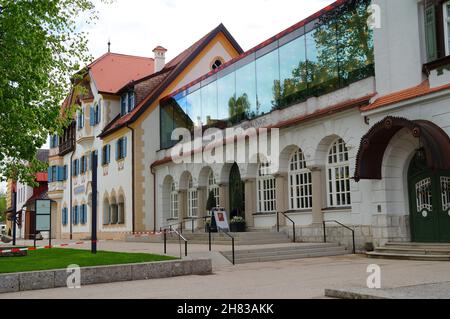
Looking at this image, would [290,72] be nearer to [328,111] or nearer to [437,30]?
[328,111]

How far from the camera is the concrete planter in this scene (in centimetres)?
1105

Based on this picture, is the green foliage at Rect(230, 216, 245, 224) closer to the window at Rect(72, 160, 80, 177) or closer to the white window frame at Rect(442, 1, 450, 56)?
the white window frame at Rect(442, 1, 450, 56)

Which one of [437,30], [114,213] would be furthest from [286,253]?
[114,213]

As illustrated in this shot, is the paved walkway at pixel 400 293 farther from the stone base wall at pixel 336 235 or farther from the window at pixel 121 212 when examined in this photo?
the window at pixel 121 212

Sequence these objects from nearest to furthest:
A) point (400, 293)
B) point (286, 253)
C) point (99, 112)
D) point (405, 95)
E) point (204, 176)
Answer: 1. point (400, 293)
2. point (405, 95)
3. point (286, 253)
4. point (204, 176)
5. point (99, 112)

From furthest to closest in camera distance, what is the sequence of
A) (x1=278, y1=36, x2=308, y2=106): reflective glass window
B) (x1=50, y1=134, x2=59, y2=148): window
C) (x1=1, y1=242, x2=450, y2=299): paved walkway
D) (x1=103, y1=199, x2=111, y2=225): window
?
(x1=50, y1=134, x2=59, y2=148): window, (x1=103, y1=199, x2=111, y2=225): window, (x1=278, y1=36, x2=308, y2=106): reflective glass window, (x1=1, y1=242, x2=450, y2=299): paved walkway

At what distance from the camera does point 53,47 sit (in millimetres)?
19156

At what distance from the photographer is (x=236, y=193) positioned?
83.9 ft

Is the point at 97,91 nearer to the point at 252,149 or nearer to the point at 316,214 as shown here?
the point at 252,149

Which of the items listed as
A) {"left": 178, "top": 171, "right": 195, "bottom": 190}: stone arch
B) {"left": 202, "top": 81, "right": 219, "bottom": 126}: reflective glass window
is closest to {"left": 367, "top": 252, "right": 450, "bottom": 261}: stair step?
{"left": 202, "top": 81, "right": 219, "bottom": 126}: reflective glass window

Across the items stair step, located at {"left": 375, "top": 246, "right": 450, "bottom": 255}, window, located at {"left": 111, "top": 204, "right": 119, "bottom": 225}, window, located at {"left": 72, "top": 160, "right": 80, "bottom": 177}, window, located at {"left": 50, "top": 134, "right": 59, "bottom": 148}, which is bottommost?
stair step, located at {"left": 375, "top": 246, "right": 450, "bottom": 255}

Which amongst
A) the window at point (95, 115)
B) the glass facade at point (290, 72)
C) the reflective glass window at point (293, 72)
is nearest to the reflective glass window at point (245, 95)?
the glass facade at point (290, 72)

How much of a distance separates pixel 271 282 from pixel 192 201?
1872cm

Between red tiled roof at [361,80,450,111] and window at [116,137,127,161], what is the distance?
61.4 ft
